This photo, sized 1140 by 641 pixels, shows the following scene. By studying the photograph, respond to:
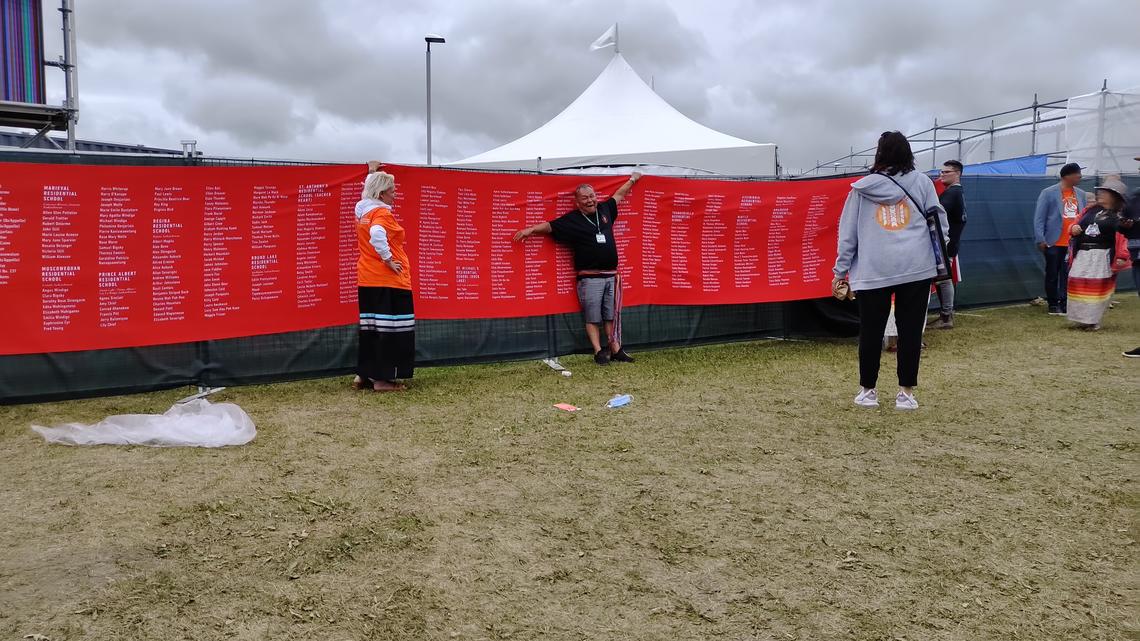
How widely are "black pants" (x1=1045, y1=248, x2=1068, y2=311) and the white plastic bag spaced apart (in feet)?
A: 32.6

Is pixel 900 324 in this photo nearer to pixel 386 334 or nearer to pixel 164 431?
pixel 386 334

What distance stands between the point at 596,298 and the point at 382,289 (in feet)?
6.99

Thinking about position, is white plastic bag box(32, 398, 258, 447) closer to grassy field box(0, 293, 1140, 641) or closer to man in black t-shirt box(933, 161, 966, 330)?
grassy field box(0, 293, 1140, 641)

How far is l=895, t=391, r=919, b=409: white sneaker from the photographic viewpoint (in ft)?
16.7

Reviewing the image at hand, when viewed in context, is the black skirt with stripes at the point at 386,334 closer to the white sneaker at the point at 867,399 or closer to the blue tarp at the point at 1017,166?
the white sneaker at the point at 867,399

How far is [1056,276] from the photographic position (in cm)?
993

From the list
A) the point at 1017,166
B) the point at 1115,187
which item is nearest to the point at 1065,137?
the point at 1017,166

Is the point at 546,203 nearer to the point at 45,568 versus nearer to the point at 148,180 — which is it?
the point at 148,180

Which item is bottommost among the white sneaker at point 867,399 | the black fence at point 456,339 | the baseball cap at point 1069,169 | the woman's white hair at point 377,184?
the white sneaker at point 867,399

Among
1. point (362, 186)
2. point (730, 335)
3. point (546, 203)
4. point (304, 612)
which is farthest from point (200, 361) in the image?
point (730, 335)

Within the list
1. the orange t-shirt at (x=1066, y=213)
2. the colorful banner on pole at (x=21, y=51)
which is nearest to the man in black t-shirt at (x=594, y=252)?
the colorful banner on pole at (x=21, y=51)

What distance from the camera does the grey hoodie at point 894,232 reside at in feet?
15.9

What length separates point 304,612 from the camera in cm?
241

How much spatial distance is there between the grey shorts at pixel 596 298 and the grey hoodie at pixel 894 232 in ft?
8.31
